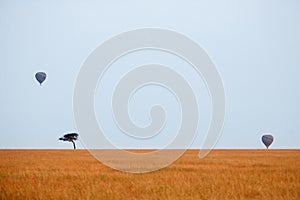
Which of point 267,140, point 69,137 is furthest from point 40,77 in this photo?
point 267,140

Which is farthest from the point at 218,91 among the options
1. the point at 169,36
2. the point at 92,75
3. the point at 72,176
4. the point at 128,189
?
the point at 128,189

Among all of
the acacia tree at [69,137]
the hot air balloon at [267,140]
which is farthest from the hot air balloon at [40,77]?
the hot air balloon at [267,140]

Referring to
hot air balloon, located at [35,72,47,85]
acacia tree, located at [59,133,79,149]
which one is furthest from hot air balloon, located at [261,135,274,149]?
hot air balloon, located at [35,72,47,85]

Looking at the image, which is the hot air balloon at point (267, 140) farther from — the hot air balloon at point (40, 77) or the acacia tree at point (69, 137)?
the hot air balloon at point (40, 77)

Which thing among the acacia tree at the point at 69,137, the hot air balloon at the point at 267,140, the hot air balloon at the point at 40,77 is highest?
the acacia tree at the point at 69,137

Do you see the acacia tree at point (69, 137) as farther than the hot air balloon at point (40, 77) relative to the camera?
Yes

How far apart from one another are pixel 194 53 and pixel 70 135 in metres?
60.2

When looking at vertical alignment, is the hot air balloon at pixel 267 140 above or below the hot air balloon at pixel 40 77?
above

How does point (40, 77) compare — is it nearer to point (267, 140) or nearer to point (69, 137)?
point (69, 137)

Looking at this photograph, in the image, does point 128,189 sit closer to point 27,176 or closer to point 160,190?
point 160,190

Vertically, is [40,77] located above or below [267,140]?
below

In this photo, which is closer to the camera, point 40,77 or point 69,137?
point 40,77

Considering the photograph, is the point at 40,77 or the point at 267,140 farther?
the point at 267,140

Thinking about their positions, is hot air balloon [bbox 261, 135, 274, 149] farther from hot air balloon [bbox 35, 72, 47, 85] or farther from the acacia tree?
hot air balloon [bbox 35, 72, 47, 85]
